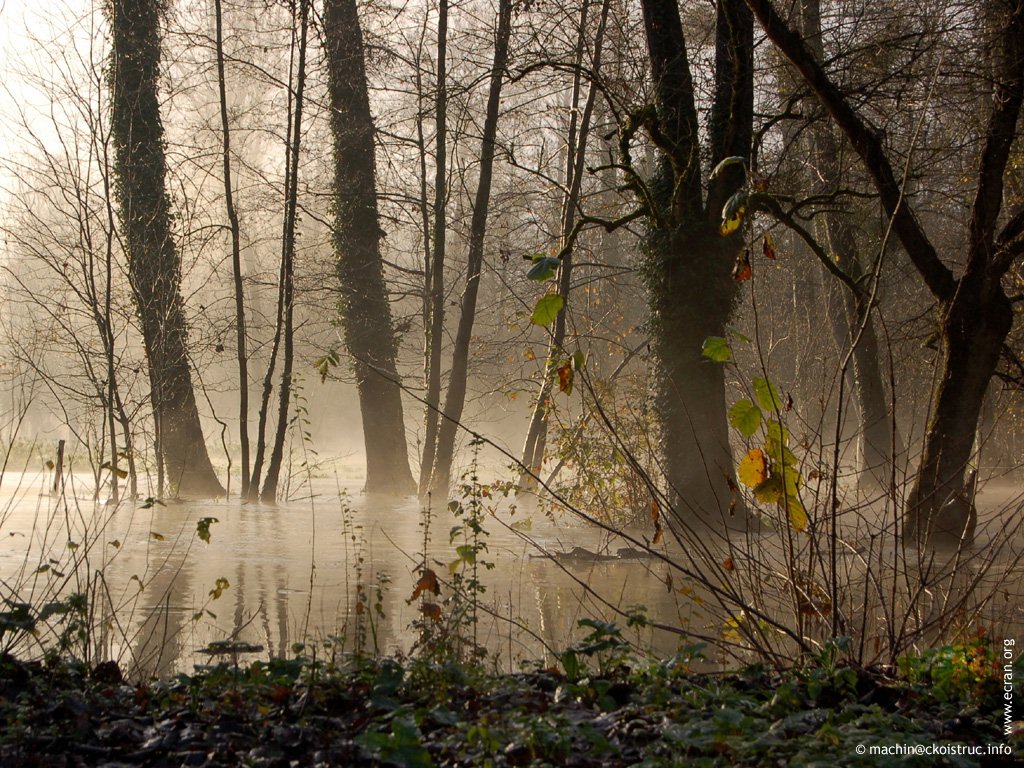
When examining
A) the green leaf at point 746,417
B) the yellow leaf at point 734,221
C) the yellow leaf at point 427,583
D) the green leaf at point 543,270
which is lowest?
the yellow leaf at point 427,583

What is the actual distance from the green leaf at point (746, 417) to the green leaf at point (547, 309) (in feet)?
3.11

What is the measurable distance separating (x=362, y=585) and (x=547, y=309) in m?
2.18

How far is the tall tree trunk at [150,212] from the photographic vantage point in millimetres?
13938

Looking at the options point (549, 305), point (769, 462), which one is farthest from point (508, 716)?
point (769, 462)

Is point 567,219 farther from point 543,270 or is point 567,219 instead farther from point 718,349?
point 543,270

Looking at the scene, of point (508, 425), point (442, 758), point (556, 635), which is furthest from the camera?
point (508, 425)

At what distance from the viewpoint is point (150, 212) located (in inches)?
572

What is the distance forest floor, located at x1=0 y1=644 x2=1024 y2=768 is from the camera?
10.0 ft

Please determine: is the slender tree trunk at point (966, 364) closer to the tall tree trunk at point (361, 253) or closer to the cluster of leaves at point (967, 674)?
the cluster of leaves at point (967, 674)

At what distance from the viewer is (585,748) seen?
324 cm

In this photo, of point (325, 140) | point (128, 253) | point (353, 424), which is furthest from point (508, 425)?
point (128, 253)

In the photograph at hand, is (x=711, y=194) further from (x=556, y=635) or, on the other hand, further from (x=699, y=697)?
(x=699, y=697)

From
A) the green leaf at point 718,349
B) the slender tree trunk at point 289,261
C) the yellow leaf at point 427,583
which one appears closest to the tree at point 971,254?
the green leaf at point 718,349

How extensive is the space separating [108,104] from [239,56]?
82.5 inches
